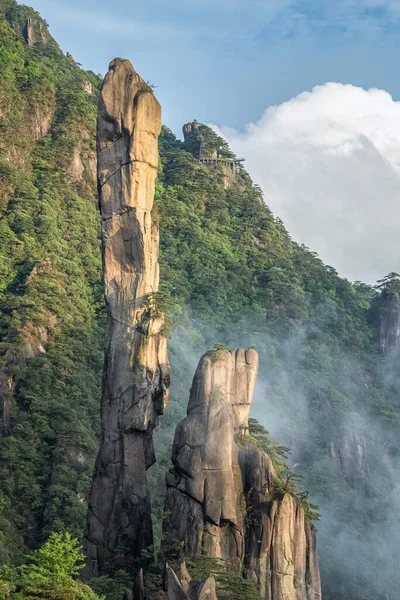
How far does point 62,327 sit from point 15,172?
2195cm

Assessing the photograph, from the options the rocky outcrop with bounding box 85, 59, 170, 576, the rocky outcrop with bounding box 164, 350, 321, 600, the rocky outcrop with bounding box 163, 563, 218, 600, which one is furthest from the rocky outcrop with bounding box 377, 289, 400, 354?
the rocky outcrop with bounding box 163, 563, 218, 600

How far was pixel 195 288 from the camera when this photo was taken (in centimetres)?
10181

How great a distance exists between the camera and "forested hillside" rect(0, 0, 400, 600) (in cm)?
7062

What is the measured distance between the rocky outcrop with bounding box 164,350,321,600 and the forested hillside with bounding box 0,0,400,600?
6.17 metres

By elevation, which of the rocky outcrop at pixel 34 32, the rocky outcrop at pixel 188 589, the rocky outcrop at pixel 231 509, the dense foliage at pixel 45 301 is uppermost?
the rocky outcrop at pixel 34 32

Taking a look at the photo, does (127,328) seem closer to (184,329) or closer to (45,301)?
(45,301)

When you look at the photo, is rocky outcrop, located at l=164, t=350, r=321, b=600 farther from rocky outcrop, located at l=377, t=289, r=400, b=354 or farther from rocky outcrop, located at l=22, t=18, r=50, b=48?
rocky outcrop, located at l=22, t=18, r=50, b=48

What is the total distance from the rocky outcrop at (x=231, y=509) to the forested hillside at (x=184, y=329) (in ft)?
20.2

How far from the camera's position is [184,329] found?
91.3 meters

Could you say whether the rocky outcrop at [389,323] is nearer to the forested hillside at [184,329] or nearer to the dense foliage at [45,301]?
the forested hillside at [184,329]

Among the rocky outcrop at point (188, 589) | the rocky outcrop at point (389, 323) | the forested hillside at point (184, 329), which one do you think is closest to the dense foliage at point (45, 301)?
the forested hillside at point (184, 329)

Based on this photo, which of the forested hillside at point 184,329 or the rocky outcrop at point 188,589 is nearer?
the rocky outcrop at point 188,589

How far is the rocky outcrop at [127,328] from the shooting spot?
50.3 metres

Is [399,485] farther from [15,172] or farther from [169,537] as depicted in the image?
[169,537]
